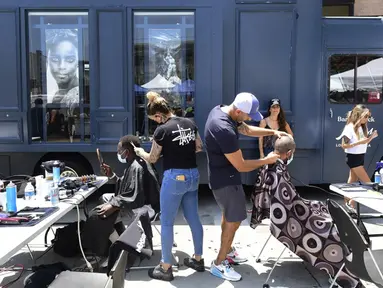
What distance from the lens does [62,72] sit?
19.9 ft

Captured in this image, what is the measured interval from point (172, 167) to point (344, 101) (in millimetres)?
3747

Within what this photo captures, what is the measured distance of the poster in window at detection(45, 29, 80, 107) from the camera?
19.8 feet

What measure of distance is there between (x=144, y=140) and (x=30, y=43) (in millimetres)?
2118

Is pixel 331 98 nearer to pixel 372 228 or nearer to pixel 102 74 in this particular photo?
pixel 372 228

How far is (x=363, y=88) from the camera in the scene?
21.2 feet

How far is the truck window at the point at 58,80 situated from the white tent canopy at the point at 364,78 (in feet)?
12.2

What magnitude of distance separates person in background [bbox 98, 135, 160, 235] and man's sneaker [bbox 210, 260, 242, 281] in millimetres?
825

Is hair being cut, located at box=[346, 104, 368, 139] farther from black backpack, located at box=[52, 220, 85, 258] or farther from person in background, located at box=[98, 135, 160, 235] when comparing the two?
black backpack, located at box=[52, 220, 85, 258]

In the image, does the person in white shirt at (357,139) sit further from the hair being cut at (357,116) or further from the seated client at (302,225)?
the seated client at (302,225)

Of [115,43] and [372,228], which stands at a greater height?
[115,43]

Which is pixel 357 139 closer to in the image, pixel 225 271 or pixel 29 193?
pixel 225 271

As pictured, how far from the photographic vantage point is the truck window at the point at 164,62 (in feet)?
19.4

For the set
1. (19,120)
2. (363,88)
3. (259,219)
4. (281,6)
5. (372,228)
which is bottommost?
(372,228)

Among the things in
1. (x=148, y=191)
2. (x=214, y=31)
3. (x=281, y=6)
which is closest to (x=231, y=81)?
(x=214, y=31)
